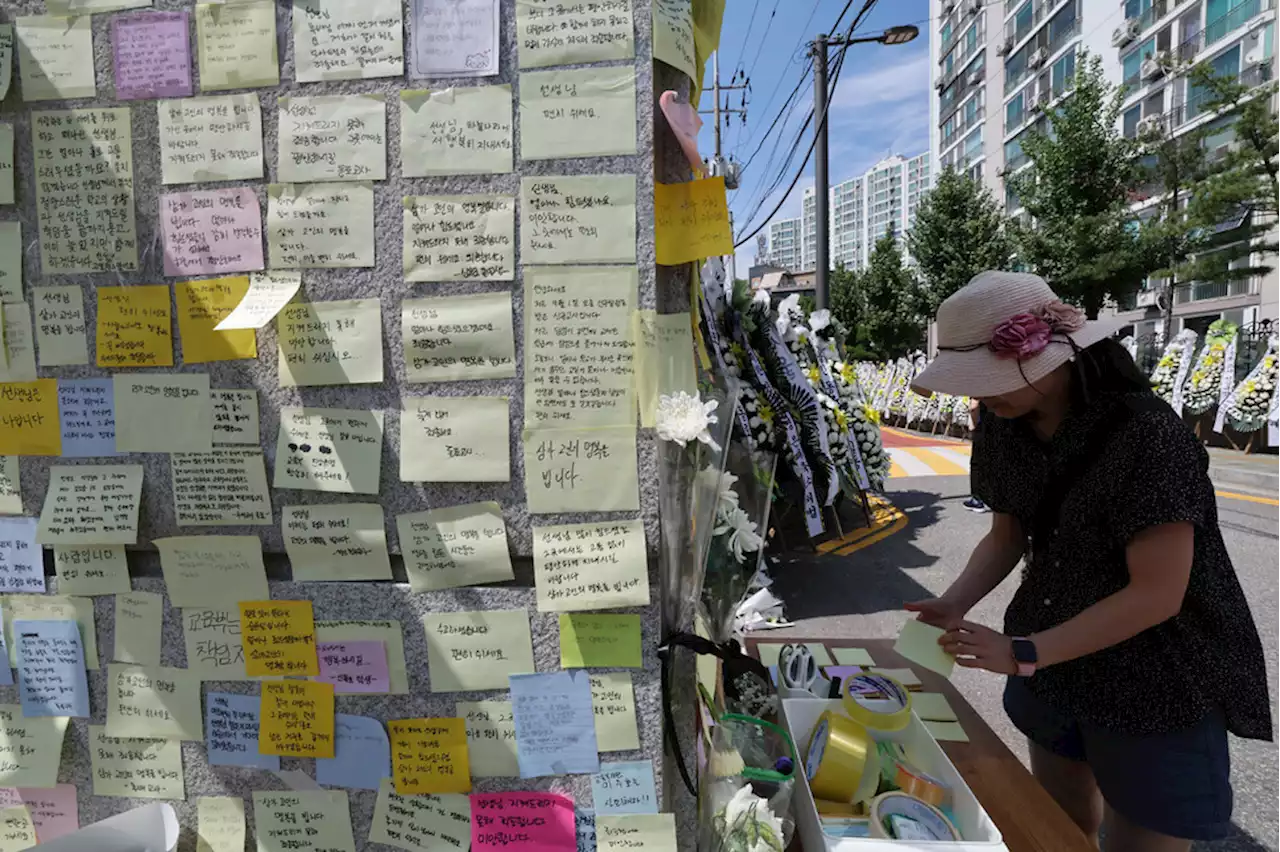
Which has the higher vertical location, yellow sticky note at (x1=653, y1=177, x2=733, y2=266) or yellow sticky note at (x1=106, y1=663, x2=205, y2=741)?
yellow sticky note at (x1=653, y1=177, x2=733, y2=266)

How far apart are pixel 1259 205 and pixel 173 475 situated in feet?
64.0

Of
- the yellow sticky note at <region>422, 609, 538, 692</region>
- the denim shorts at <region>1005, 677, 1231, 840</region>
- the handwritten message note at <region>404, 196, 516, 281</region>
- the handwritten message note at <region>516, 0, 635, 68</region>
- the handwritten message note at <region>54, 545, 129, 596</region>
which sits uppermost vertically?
the handwritten message note at <region>516, 0, 635, 68</region>

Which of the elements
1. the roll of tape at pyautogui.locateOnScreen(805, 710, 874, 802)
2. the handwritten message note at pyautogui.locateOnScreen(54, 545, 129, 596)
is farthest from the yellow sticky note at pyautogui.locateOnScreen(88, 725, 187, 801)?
the roll of tape at pyautogui.locateOnScreen(805, 710, 874, 802)

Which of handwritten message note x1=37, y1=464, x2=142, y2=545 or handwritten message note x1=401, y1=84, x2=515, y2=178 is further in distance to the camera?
handwritten message note x1=37, y1=464, x2=142, y2=545

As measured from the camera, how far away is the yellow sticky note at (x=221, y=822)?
1.23 m

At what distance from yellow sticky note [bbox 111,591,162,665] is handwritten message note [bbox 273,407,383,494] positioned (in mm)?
342

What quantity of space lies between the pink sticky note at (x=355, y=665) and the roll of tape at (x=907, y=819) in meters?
0.88

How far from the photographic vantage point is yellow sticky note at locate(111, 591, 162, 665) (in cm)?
120

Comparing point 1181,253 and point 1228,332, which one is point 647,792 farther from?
point 1181,253

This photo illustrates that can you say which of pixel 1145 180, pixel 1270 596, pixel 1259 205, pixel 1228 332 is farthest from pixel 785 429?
pixel 1145 180

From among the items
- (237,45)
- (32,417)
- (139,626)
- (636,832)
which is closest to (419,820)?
(636,832)

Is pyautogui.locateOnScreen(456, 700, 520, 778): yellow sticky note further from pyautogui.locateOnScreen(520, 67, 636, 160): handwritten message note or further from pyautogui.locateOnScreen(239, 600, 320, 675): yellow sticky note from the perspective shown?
pyautogui.locateOnScreen(520, 67, 636, 160): handwritten message note

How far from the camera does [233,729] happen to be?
1.22 m

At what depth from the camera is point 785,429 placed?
4.54 m
